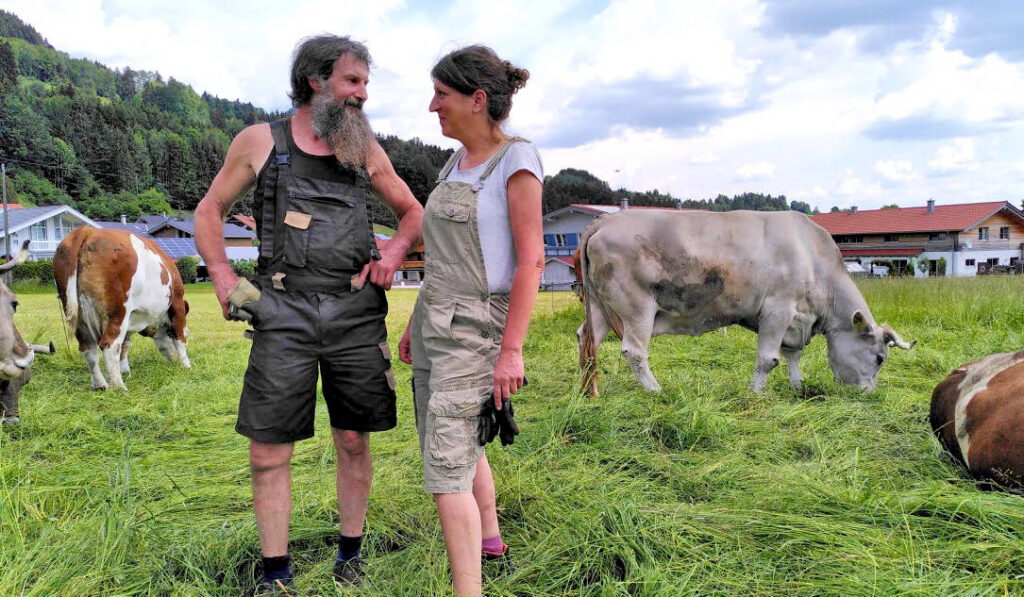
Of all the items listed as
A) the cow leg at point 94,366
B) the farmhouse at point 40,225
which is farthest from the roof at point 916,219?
the farmhouse at point 40,225

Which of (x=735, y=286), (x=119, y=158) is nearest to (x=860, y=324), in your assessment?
(x=735, y=286)

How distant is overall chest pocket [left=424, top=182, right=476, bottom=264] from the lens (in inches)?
→ 81.4

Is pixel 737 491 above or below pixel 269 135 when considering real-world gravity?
below

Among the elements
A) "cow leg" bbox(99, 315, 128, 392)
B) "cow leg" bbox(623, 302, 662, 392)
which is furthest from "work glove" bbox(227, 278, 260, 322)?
"cow leg" bbox(99, 315, 128, 392)

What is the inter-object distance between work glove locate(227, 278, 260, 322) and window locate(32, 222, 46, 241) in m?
55.0

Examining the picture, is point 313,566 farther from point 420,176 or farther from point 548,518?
point 420,176

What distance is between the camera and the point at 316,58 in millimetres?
2371

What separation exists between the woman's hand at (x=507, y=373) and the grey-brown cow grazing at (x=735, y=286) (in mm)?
3470

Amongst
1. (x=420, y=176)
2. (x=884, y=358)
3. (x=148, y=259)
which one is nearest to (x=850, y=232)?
(x=420, y=176)

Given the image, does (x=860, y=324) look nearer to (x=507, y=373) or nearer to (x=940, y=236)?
(x=507, y=373)

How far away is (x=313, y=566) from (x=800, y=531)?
185 cm

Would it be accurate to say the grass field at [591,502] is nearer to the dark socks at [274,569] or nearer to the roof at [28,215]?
the dark socks at [274,569]

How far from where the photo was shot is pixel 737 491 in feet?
9.57

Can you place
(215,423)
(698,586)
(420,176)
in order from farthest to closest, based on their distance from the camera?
(420,176)
(215,423)
(698,586)
